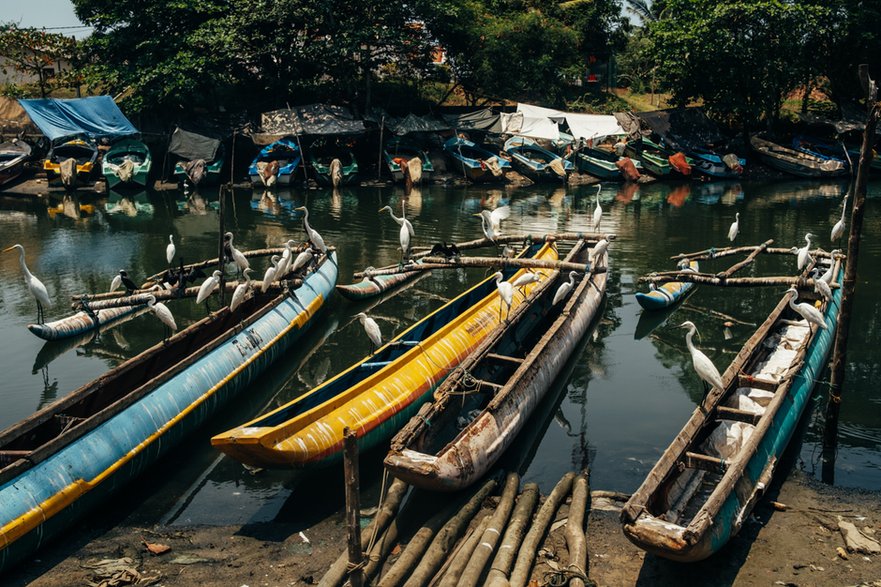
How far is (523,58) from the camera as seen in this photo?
42.3 metres

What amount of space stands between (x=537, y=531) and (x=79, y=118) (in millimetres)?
32821

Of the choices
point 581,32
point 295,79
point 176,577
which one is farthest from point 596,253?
point 581,32

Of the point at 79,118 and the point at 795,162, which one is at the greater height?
the point at 79,118

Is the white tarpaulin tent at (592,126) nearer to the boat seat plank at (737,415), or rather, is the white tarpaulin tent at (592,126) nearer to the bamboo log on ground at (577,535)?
the boat seat plank at (737,415)

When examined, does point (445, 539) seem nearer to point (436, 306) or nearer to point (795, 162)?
point (436, 306)

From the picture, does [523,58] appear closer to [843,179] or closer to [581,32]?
[581,32]

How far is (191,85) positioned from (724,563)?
110 ft

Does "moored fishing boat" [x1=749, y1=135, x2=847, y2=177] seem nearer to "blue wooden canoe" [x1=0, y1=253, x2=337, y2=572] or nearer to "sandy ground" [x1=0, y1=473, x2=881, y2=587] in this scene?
"blue wooden canoe" [x1=0, y1=253, x2=337, y2=572]

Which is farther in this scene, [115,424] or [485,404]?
[485,404]

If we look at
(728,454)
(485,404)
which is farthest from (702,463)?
(485,404)

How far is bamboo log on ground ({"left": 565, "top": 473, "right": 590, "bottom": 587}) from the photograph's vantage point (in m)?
7.71

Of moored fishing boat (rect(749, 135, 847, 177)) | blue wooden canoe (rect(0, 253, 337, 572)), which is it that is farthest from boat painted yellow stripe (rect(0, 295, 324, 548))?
moored fishing boat (rect(749, 135, 847, 177))

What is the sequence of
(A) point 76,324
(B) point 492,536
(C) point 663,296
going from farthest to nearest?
(C) point 663,296, (A) point 76,324, (B) point 492,536

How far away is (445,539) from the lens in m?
8.41
